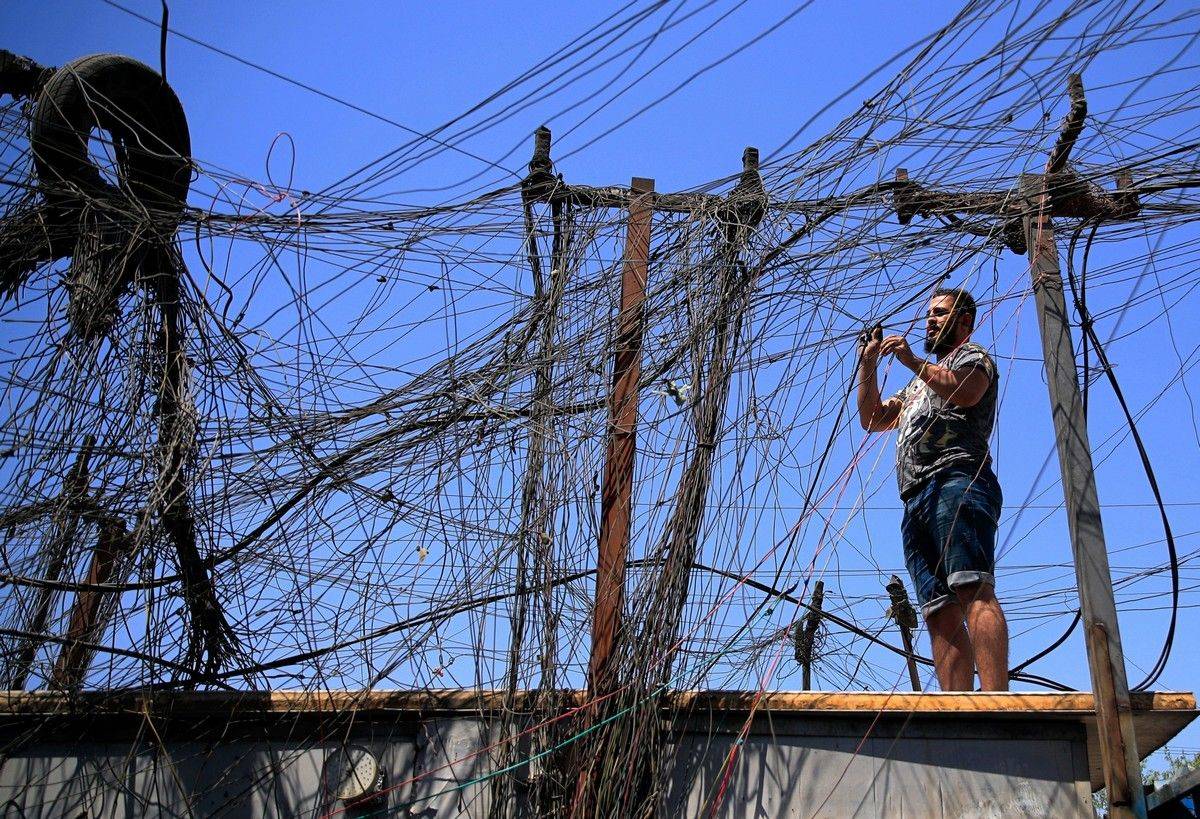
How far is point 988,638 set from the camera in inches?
164

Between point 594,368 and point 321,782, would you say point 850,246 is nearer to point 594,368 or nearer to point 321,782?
point 594,368

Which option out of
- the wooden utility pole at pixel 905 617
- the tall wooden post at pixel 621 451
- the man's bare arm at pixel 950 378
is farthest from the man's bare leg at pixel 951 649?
the wooden utility pole at pixel 905 617

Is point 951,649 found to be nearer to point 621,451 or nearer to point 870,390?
point 870,390

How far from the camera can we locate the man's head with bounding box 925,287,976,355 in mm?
4770

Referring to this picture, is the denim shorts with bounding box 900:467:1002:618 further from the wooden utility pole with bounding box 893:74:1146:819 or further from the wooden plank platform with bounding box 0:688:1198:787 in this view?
the wooden plank platform with bounding box 0:688:1198:787

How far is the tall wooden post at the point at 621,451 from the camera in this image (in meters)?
4.28

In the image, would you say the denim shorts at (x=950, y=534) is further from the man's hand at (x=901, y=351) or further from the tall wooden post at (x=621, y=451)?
the tall wooden post at (x=621, y=451)

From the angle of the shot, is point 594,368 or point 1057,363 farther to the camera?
point 594,368

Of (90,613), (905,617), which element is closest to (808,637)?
(905,617)

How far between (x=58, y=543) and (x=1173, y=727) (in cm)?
462

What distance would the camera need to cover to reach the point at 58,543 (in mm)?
4953

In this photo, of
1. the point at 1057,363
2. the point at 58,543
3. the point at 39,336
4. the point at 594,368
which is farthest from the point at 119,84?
the point at 1057,363

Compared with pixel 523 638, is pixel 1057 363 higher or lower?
higher

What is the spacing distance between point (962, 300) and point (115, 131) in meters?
4.23
